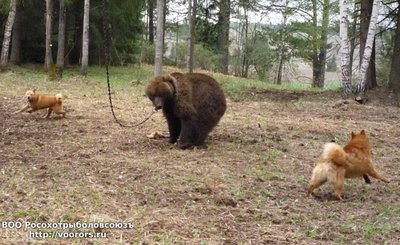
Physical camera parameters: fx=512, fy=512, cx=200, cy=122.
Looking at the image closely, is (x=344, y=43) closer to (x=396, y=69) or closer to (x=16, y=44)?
(x=396, y=69)

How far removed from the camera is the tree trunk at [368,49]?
51.9 ft

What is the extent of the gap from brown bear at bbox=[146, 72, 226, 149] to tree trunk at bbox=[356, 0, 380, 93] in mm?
8632

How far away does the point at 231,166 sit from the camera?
786cm

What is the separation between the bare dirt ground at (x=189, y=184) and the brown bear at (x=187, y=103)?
36 centimetres

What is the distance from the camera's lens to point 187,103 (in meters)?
8.72

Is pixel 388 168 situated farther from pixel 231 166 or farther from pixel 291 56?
pixel 291 56

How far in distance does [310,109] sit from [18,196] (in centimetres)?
1108

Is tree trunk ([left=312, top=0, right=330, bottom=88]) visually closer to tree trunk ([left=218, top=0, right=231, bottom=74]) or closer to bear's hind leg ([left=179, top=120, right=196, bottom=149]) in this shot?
tree trunk ([left=218, top=0, right=231, bottom=74])

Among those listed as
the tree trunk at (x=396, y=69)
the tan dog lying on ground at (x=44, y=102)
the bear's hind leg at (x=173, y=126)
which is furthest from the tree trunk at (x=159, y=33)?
the tree trunk at (x=396, y=69)

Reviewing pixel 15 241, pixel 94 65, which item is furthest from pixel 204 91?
pixel 94 65

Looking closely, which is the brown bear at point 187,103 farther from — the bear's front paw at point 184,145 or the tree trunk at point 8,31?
the tree trunk at point 8,31

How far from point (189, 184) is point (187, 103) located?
2.30 meters

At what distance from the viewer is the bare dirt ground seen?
504cm

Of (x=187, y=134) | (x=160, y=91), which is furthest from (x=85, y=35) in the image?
(x=160, y=91)
